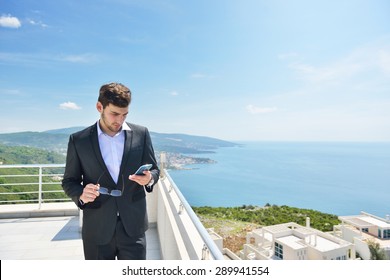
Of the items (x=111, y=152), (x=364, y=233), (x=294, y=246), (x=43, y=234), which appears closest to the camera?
(x=111, y=152)

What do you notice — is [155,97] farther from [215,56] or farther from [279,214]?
[279,214]

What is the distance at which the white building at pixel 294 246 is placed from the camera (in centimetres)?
1560

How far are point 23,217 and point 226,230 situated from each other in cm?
1995

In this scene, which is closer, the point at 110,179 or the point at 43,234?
the point at 110,179

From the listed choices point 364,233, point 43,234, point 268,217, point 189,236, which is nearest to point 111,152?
point 189,236

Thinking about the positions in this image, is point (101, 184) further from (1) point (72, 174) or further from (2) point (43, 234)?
(2) point (43, 234)

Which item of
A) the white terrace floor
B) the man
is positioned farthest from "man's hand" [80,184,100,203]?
the white terrace floor

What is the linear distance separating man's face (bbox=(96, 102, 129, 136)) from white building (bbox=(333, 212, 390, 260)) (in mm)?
20680

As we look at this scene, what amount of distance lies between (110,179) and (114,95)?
30 centimetres

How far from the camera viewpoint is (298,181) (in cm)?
5325

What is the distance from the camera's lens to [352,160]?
6097 centimetres

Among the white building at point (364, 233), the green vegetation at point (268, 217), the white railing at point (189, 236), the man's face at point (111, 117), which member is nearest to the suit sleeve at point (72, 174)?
the man's face at point (111, 117)

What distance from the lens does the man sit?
0.92m
